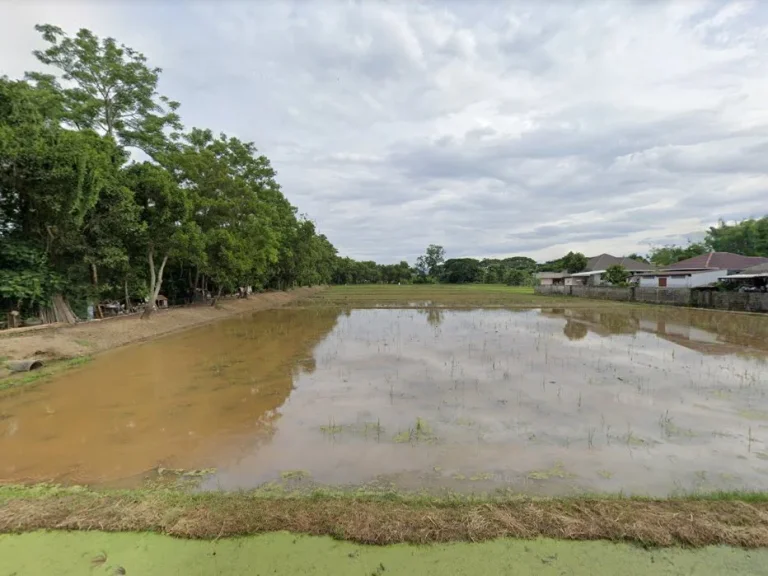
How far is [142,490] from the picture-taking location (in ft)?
13.9

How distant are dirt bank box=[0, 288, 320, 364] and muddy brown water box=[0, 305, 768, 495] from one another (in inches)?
43.1

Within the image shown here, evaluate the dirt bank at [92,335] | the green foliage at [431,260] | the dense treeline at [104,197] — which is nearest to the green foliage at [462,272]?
the green foliage at [431,260]

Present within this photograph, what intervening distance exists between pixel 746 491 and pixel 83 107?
24.5 meters

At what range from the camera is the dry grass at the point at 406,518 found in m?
3.31

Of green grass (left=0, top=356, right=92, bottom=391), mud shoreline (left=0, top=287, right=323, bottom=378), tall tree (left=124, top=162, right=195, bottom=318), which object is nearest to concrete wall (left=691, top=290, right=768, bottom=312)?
tall tree (left=124, top=162, right=195, bottom=318)

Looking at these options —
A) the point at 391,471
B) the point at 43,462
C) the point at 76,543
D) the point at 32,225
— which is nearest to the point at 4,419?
the point at 43,462

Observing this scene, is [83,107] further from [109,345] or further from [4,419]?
[4,419]

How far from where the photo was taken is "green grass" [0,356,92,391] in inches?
343

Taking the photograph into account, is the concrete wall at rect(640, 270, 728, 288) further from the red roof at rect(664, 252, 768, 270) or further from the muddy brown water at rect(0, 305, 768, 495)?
the muddy brown water at rect(0, 305, 768, 495)

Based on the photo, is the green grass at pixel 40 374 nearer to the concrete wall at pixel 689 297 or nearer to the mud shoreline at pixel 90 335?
the mud shoreline at pixel 90 335

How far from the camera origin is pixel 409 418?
6.60 meters

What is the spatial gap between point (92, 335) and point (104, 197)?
5.45 metres

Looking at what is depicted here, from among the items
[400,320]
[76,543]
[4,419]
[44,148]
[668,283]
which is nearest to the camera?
[76,543]

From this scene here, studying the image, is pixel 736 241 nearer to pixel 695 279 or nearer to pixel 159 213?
pixel 695 279
